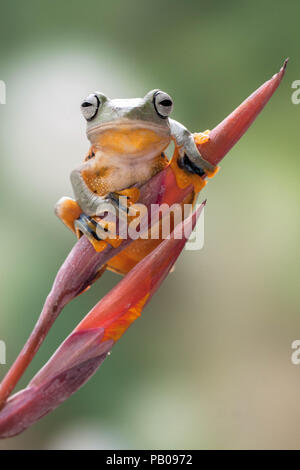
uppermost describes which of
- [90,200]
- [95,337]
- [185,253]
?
[90,200]

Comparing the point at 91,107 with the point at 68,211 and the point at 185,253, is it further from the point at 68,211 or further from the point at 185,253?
the point at 185,253

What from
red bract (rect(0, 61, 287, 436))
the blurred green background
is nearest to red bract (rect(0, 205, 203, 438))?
red bract (rect(0, 61, 287, 436))

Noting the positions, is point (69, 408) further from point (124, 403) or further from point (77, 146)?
point (77, 146)

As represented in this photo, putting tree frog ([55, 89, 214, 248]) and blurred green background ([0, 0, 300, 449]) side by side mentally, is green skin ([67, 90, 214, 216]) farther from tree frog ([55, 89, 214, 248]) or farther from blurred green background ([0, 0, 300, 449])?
blurred green background ([0, 0, 300, 449])

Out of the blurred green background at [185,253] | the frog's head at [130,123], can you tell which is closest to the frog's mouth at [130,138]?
the frog's head at [130,123]

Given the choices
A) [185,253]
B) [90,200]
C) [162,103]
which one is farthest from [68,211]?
[185,253]

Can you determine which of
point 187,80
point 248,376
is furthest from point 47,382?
point 187,80

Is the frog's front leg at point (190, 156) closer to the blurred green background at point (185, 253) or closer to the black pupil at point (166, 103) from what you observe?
the black pupil at point (166, 103)
